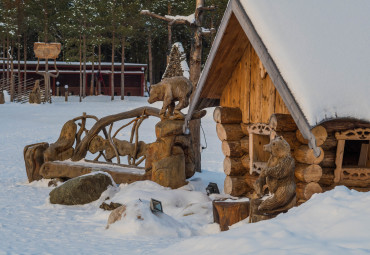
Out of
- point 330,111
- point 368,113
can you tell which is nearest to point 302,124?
point 330,111

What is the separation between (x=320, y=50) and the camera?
19.6 feet

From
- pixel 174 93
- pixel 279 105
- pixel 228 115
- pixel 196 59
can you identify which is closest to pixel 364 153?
pixel 279 105

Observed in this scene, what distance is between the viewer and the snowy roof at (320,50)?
5551mm

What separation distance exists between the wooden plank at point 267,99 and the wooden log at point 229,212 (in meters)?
1.57

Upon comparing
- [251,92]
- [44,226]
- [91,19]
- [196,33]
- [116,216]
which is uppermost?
[91,19]

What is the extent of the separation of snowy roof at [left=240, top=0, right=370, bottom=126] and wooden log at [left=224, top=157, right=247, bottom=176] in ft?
9.03

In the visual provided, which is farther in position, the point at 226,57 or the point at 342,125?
the point at 226,57

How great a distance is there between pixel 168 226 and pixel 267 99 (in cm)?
250

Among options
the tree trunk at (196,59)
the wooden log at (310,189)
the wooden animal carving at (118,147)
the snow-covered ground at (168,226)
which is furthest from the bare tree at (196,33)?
the wooden log at (310,189)

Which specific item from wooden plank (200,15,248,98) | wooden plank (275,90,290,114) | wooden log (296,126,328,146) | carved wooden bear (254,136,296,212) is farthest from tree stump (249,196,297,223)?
wooden plank (200,15,248,98)

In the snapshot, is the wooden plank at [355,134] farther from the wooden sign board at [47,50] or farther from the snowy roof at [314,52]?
the wooden sign board at [47,50]

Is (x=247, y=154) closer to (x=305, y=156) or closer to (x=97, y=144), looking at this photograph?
(x=305, y=156)

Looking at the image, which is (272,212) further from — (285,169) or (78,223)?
(78,223)

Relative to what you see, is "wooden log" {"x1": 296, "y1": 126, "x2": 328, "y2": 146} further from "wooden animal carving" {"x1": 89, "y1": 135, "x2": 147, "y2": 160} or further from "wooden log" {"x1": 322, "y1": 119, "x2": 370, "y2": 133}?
"wooden animal carving" {"x1": 89, "y1": 135, "x2": 147, "y2": 160}
